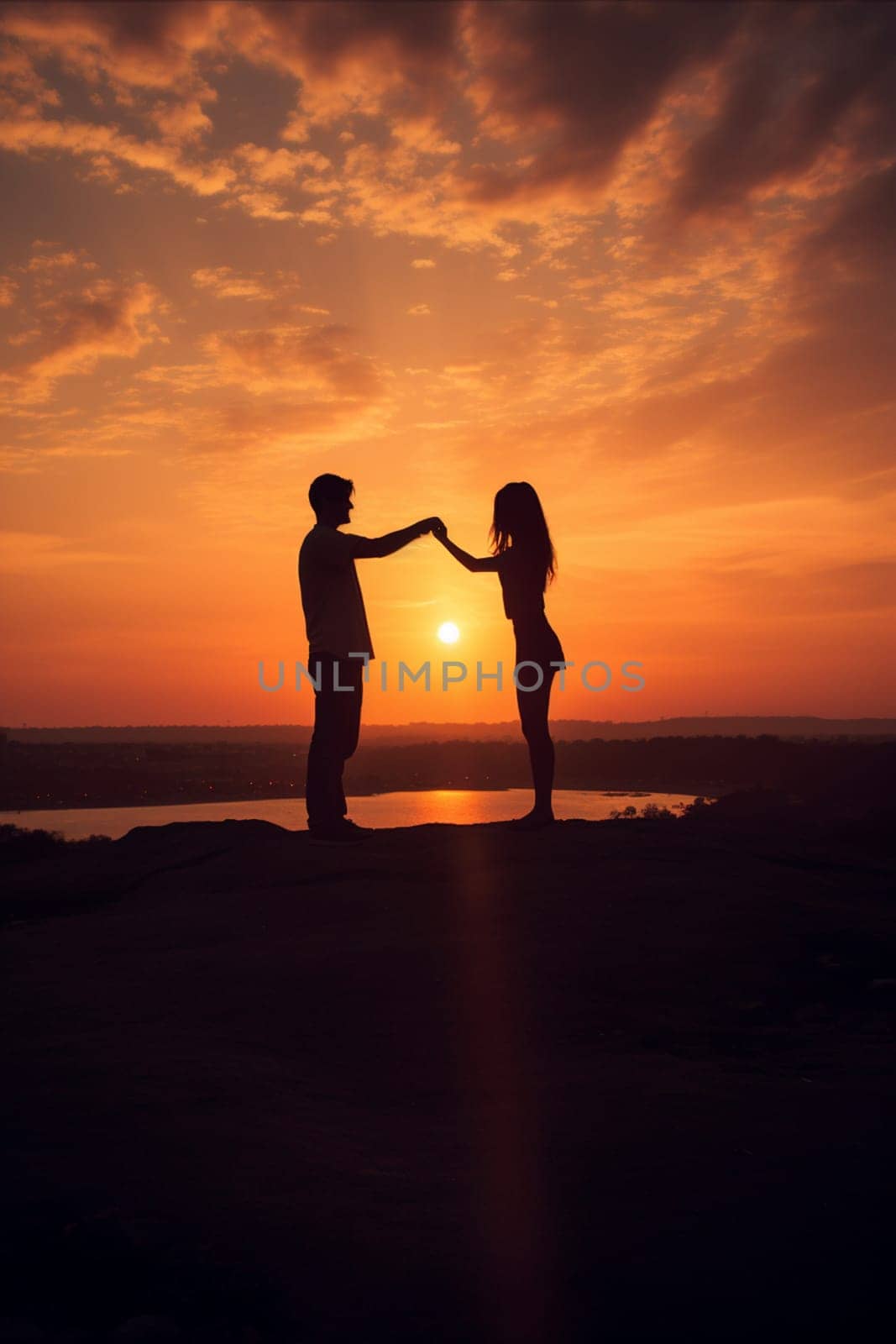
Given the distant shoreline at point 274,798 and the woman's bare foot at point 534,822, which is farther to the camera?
the distant shoreline at point 274,798

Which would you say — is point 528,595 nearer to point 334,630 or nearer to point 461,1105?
point 334,630

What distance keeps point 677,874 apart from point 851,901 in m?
1.12

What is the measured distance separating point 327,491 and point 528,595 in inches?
71.0

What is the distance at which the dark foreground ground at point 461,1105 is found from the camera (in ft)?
7.92

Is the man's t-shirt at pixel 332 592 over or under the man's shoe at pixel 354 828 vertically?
over

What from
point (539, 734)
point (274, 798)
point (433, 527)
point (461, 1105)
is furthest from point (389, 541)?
point (274, 798)

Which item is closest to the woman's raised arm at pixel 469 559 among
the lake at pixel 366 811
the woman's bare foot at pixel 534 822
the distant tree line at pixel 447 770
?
the woman's bare foot at pixel 534 822

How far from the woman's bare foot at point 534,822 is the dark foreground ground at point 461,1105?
1.65 feet

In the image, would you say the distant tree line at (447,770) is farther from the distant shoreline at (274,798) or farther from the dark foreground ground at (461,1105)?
the dark foreground ground at (461,1105)

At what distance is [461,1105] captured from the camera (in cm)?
380

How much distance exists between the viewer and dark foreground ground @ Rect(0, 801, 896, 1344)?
7.92ft

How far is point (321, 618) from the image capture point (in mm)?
8055

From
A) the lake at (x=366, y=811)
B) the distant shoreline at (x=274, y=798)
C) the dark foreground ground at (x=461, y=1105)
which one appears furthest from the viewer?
the distant shoreline at (x=274, y=798)

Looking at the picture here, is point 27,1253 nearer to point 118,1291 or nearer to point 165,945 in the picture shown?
point 118,1291
